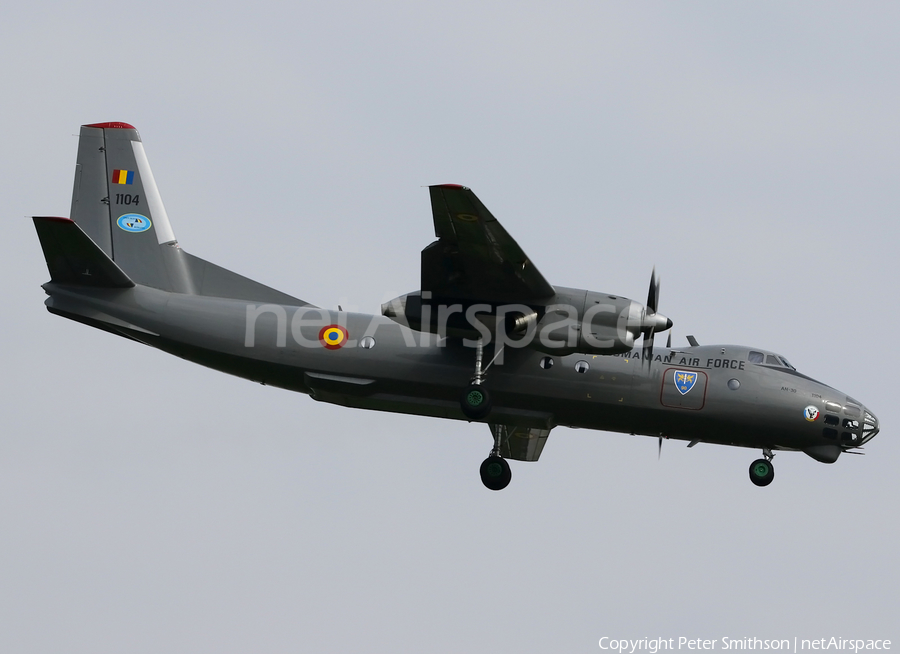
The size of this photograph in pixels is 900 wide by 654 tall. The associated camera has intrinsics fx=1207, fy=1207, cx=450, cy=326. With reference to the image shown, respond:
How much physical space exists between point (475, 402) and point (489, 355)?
1185 mm

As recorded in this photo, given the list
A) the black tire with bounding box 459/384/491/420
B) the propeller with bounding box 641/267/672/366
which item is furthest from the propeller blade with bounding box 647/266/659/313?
the black tire with bounding box 459/384/491/420

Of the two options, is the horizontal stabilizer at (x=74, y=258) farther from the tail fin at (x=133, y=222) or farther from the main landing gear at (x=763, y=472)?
the main landing gear at (x=763, y=472)

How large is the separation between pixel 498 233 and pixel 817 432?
23.7ft

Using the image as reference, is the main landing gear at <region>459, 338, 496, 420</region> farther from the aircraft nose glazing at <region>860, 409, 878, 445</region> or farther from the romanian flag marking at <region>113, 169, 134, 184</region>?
the romanian flag marking at <region>113, 169, 134, 184</region>

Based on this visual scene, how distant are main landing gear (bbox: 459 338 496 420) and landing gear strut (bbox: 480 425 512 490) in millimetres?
2206

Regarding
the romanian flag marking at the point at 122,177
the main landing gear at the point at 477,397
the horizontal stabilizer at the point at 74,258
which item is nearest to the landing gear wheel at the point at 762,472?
the main landing gear at the point at 477,397

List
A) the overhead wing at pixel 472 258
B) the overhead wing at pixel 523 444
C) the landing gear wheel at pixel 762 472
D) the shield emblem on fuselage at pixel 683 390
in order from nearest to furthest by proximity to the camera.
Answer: the overhead wing at pixel 472 258
the shield emblem on fuselage at pixel 683 390
the landing gear wheel at pixel 762 472
the overhead wing at pixel 523 444

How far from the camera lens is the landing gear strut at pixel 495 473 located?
78.5ft

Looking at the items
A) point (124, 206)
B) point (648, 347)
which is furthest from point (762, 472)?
point (124, 206)

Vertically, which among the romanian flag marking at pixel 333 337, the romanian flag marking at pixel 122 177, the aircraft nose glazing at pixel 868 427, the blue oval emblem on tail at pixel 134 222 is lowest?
the aircraft nose glazing at pixel 868 427

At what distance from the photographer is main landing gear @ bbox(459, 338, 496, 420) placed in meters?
21.8

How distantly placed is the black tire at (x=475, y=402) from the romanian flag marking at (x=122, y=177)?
30.5 feet

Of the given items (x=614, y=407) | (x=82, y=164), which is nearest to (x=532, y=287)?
(x=614, y=407)

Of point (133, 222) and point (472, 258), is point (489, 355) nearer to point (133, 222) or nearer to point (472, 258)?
point (472, 258)
